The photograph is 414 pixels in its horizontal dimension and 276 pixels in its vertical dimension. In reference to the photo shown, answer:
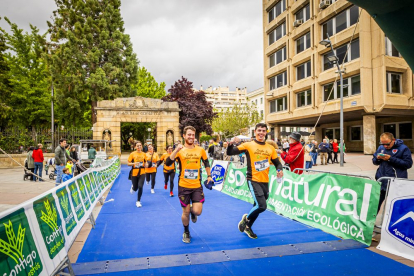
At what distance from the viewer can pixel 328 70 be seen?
27297 mm

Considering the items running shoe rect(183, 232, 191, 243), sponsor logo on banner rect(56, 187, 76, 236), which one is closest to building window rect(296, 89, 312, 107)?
running shoe rect(183, 232, 191, 243)

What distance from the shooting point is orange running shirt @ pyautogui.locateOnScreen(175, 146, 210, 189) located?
5.40 m

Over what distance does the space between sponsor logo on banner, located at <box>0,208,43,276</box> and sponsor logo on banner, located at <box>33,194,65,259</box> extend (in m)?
0.30

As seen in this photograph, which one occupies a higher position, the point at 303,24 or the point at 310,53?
the point at 303,24

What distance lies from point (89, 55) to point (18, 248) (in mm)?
34330

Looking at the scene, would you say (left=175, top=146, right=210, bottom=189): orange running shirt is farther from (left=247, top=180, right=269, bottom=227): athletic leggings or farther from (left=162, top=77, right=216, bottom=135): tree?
(left=162, top=77, right=216, bottom=135): tree

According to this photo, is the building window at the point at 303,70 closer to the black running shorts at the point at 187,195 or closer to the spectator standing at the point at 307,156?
the spectator standing at the point at 307,156

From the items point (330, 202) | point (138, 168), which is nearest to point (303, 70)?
point (138, 168)

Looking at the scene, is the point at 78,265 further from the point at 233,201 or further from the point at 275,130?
the point at 275,130

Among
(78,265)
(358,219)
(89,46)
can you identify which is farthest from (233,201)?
(89,46)

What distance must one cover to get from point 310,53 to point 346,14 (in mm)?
4922

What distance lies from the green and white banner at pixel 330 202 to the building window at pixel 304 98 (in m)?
24.8

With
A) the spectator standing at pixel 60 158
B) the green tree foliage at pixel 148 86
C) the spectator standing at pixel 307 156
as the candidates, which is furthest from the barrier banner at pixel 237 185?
the green tree foliage at pixel 148 86

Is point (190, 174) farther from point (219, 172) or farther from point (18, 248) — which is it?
point (219, 172)
